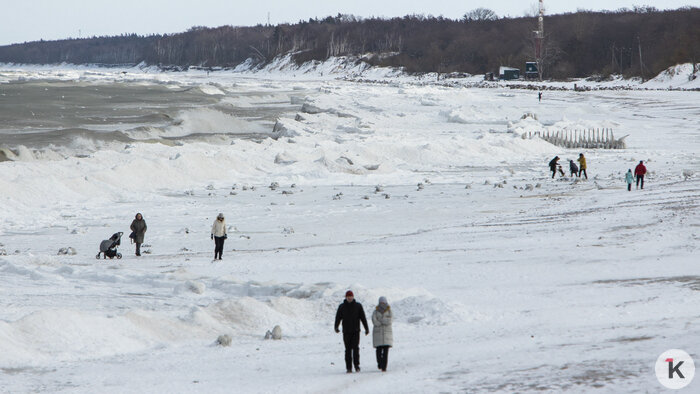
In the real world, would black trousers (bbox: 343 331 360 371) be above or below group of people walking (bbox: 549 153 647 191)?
below

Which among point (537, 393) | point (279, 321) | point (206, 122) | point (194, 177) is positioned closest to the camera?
point (537, 393)

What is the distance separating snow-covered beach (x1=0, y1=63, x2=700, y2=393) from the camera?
934cm

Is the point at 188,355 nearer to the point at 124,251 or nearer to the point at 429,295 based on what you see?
the point at 429,295

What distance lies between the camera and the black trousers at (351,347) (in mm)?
9188

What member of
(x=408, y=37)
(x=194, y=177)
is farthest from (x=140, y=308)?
(x=408, y=37)

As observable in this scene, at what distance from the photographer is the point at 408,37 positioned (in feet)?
589

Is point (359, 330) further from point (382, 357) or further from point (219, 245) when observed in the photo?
point (219, 245)

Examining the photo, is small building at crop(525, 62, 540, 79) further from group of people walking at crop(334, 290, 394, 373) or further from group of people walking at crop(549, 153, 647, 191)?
group of people walking at crop(334, 290, 394, 373)

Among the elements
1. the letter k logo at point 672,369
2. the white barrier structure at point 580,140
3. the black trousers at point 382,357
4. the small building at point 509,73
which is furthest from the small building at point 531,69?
the letter k logo at point 672,369

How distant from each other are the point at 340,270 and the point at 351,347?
567 centimetres

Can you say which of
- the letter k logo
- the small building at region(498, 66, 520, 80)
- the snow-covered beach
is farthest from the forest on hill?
the letter k logo

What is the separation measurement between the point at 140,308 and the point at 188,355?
94.8 inches

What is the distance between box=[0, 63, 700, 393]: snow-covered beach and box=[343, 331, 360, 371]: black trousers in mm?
219

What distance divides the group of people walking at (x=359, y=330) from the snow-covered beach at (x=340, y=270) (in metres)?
0.22
